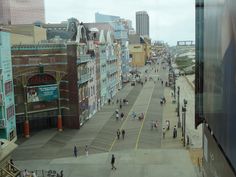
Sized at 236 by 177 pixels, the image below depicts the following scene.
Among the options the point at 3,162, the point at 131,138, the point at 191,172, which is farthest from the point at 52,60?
the point at 3,162

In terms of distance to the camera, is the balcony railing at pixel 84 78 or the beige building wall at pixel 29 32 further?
the beige building wall at pixel 29 32

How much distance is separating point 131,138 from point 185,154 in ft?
30.9

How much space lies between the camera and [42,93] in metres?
50.6

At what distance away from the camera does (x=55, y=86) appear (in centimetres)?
5159

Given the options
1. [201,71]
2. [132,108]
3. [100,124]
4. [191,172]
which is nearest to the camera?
[201,71]

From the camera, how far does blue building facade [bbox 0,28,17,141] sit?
130ft

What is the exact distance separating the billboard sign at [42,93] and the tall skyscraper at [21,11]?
66.5 m

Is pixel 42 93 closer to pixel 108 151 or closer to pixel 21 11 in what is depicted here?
pixel 108 151

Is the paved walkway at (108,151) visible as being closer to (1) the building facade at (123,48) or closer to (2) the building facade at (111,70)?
(2) the building facade at (111,70)

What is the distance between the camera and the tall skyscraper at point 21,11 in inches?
4824

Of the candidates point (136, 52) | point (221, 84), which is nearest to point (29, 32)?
point (221, 84)

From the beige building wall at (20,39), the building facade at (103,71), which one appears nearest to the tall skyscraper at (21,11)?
the building facade at (103,71)

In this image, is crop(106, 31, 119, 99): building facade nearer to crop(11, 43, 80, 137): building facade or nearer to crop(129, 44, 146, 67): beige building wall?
crop(11, 43, 80, 137): building facade

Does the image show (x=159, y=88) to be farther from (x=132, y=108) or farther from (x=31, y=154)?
(x=31, y=154)
